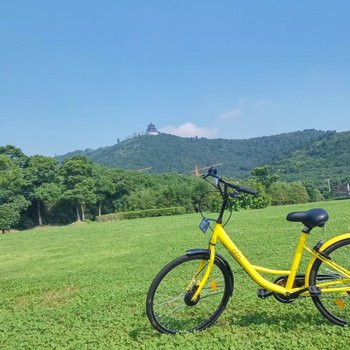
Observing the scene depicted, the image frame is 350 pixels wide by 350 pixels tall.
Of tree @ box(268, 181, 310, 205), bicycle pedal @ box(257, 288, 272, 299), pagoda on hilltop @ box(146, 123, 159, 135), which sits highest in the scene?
pagoda on hilltop @ box(146, 123, 159, 135)

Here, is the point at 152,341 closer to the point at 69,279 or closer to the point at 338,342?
→ the point at 338,342

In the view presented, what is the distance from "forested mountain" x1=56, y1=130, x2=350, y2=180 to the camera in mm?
101938

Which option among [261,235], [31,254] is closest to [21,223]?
[31,254]

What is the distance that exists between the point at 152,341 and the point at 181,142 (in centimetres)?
14914

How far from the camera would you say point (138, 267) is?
292 inches

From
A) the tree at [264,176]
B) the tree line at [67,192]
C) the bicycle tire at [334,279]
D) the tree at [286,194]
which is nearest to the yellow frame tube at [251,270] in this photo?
the bicycle tire at [334,279]

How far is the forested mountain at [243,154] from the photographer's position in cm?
10194

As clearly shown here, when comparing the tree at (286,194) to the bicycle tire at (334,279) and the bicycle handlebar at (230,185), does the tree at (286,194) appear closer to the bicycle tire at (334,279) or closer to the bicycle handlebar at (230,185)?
the bicycle tire at (334,279)

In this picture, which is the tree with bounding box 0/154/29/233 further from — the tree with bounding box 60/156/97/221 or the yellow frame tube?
the yellow frame tube

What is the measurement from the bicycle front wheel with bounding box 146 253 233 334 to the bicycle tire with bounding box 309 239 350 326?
2.74 ft

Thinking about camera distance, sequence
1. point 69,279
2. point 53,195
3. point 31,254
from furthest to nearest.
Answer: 1. point 53,195
2. point 31,254
3. point 69,279

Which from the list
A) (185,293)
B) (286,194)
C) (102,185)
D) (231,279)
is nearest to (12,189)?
(102,185)

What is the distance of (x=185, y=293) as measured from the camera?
12.7 ft

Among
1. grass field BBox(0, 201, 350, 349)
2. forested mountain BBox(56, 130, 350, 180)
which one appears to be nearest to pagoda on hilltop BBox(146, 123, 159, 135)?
forested mountain BBox(56, 130, 350, 180)
